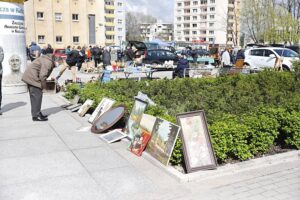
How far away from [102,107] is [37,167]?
3.00 meters

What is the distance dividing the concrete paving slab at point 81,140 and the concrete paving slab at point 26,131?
495mm

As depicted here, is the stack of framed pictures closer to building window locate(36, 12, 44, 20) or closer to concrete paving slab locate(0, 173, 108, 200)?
concrete paving slab locate(0, 173, 108, 200)

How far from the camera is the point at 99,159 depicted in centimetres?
578

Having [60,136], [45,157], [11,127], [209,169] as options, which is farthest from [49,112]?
[209,169]

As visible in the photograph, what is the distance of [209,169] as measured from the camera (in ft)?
17.3

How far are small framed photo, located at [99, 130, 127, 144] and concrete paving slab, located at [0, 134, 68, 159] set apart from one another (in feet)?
2.70

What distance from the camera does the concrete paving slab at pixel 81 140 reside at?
6493mm

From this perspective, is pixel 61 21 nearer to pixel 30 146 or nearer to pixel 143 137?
pixel 30 146

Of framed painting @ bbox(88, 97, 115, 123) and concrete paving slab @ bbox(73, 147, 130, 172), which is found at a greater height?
framed painting @ bbox(88, 97, 115, 123)

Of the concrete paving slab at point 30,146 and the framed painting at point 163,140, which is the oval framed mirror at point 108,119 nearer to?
the concrete paving slab at point 30,146

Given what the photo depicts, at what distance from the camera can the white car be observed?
67.6 feet

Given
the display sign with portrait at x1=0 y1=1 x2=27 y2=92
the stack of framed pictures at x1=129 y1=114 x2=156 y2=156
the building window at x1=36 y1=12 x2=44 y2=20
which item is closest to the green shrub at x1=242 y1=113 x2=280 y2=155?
the stack of framed pictures at x1=129 y1=114 x2=156 y2=156

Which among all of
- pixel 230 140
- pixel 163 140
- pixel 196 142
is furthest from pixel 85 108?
pixel 230 140

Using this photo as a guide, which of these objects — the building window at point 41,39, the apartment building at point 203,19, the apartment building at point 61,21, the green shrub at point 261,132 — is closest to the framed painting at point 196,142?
the green shrub at point 261,132
